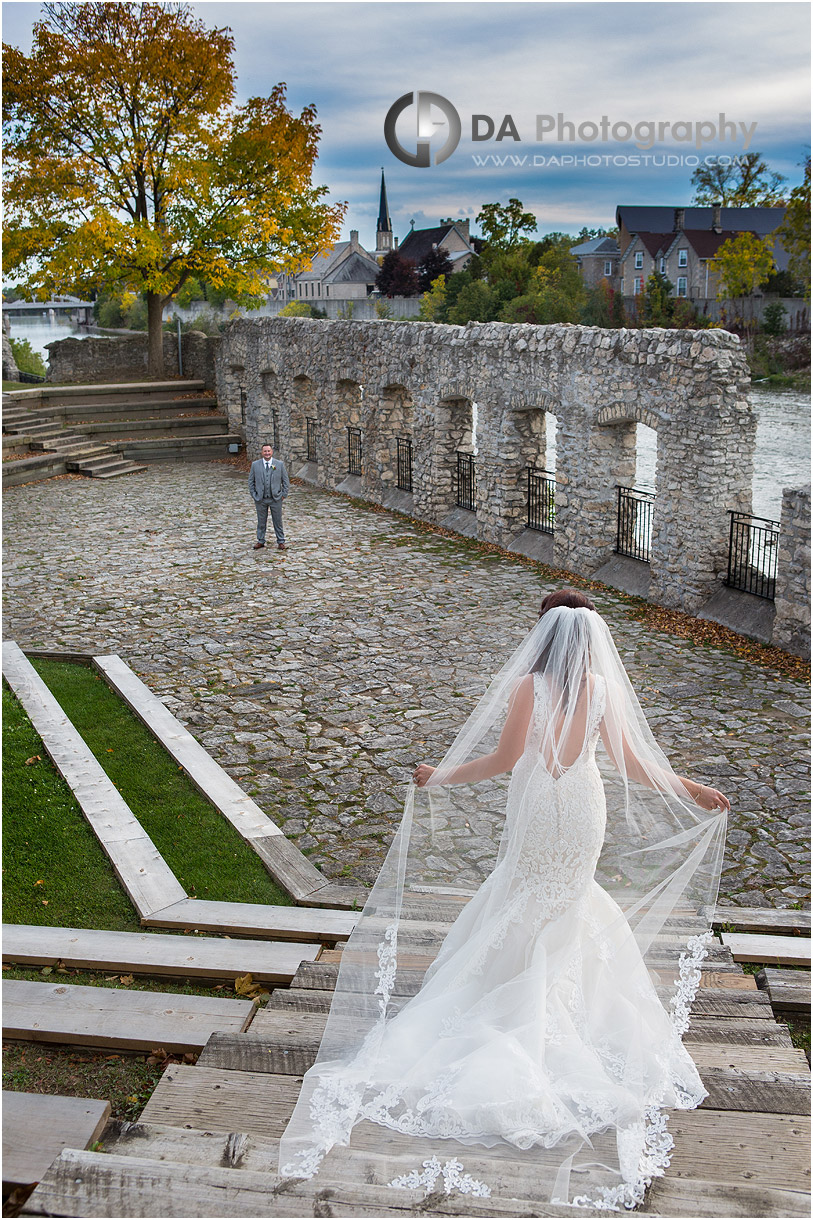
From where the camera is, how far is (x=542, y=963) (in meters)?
3.91

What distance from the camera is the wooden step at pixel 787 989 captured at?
14.8ft

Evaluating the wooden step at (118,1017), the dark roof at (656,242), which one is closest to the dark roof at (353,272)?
the dark roof at (656,242)

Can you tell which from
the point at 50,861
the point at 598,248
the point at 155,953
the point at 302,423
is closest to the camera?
the point at 155,953

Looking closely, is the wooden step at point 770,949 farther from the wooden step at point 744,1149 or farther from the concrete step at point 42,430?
the concrete step at point 42,430

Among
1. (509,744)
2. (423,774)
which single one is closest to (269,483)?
(423,774)

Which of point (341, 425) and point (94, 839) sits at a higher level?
point (341, 425)

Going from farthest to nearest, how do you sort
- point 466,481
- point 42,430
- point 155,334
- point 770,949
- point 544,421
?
1. point 155,334
2. point 42,430
3. point 466,481
4. point 544,421
5. point 770,949

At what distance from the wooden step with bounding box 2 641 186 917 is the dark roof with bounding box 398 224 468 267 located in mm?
70196

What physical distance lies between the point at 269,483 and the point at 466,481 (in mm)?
4065

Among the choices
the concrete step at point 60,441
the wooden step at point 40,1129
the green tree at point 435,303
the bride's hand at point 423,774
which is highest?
the green tree at point 435,303

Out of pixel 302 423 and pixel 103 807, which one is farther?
pixel 302 423

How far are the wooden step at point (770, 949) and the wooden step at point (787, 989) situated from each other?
0.95ft

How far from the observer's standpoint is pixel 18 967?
4941mm

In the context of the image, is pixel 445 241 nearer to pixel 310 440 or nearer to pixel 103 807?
pixel 310 440
